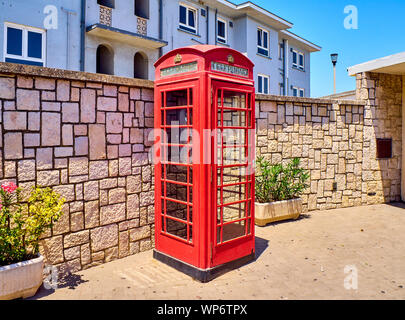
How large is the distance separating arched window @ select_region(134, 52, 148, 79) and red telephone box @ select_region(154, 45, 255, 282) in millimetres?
9508

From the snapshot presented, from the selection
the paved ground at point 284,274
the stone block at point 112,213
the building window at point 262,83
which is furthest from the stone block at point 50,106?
the building window at point 262,83

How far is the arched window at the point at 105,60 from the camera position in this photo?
485 inches

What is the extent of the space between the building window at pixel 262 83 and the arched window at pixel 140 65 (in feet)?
26.4

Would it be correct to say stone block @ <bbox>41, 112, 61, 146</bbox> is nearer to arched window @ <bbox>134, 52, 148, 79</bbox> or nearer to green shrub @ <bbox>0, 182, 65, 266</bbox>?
green shrub @ <bbox>0, 182, 65, 266</bbox>

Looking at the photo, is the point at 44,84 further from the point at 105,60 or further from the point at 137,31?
the point at 137,31

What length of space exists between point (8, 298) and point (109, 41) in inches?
415

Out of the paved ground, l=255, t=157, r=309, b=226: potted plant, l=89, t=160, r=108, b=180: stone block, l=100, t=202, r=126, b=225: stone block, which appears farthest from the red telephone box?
l=255, t=157, r=309, b=226: potted plant

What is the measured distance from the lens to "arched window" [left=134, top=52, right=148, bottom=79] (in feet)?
44.5

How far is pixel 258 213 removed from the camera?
20.9ft

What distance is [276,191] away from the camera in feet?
22.1

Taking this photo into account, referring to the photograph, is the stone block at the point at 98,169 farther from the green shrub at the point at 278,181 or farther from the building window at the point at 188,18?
the building window at the point at 188,18

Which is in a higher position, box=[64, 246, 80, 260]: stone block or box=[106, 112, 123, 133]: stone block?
box=[106, 112, 123, 133]: stone block

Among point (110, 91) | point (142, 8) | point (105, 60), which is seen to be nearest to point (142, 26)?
→ point (142, 8)

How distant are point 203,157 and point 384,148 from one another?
21.6ft
